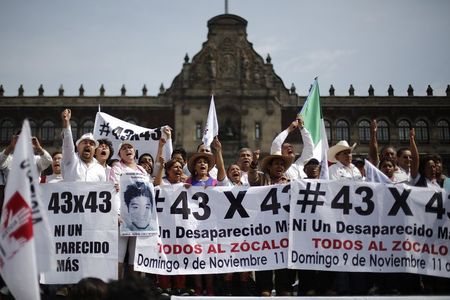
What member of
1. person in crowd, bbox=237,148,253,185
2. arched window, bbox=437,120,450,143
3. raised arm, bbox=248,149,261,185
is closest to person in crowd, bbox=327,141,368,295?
raised arm, bbox=248,149,261,185

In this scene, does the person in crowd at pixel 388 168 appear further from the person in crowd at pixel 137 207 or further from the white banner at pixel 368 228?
the person in crowd at pixel 137 207

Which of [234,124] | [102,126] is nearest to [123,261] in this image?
[102,126]

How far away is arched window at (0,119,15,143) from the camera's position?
1457 inches

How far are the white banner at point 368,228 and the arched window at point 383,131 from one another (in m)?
32.0

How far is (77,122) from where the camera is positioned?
36.8 m

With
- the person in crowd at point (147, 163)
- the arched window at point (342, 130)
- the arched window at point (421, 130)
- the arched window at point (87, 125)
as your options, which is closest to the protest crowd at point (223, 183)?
the person in crowd at point (147, 163)

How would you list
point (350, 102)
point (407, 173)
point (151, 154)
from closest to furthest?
point (407, 173)
point (151, 154)
point (350, 102)

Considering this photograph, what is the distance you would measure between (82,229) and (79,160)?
0.89 m

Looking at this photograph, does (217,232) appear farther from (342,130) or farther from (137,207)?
(342,130)

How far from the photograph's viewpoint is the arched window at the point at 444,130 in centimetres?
3703

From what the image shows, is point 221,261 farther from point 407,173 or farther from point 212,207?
point 407,173

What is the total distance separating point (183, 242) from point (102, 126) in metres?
3.44

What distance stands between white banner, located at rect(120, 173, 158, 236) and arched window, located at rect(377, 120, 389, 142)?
109 ft

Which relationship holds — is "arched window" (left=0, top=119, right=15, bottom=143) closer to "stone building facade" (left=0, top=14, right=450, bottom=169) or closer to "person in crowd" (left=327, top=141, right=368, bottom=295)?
"stone building facade" (left=0, top=14, right=450, bottom=169)
